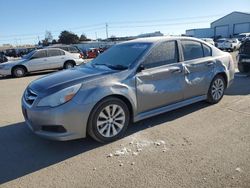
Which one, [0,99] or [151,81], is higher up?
[151,81]

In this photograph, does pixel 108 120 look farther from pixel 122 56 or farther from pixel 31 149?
pixel 122 56

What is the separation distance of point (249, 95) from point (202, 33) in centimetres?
7234

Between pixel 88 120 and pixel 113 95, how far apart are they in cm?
56

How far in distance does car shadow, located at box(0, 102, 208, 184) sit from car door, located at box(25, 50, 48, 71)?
10.4 meters

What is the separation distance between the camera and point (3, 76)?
15844 millimetres

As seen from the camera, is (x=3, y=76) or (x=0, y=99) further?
(x=3, y=76)

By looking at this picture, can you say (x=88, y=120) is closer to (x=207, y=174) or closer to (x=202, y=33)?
(x=207, y=174)

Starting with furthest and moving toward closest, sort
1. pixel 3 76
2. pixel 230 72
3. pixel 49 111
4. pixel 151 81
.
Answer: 1. pixel 3 76
2. pixel 230 72
3. pixel 151 81
4. pixel 49 111

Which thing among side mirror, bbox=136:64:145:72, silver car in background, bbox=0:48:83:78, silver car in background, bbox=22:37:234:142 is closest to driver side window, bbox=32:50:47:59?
silver car in background, bbox=0:48:83:78

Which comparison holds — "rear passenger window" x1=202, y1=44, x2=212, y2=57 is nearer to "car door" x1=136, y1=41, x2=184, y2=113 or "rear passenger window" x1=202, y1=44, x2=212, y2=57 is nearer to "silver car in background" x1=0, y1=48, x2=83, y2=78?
"car door" x1=136, y1=41, x2=184, y2=113

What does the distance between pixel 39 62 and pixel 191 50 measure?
11.6 meters

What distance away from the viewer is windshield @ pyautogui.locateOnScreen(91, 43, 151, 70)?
16.0ft

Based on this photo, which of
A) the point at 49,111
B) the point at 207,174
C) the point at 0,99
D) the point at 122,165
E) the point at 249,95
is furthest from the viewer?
the point at 0,99

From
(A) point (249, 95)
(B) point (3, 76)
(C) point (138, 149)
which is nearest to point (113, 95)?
(C) point (138, 149)
